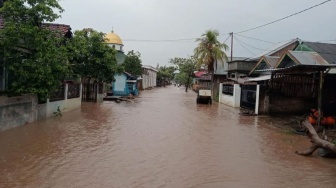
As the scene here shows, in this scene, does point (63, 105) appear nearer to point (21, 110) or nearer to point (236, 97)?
point (21, 110)

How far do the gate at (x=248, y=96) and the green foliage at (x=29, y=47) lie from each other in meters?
13.8

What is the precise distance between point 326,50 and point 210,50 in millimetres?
19753

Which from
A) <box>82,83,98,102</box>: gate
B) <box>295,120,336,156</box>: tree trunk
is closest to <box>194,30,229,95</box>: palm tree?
<box>82,83,98,102</box>: gate

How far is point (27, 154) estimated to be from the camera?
8.63 m

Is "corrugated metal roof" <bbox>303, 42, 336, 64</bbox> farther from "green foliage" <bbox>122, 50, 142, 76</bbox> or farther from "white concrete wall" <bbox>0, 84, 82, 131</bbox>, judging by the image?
"green foliage" <bbox>122, 50, 142, 76</bbox>

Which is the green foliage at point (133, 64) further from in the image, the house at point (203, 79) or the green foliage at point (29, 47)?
the green foliage at point (29, 47)

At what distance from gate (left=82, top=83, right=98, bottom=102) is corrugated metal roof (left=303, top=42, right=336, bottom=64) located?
17.1m

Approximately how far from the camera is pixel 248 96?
80.1 ft

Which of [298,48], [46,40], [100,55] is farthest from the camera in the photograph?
[100,55]

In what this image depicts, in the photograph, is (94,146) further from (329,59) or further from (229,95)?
(229,95)

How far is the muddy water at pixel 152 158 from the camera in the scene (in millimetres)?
6820

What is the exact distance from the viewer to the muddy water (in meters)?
6.82

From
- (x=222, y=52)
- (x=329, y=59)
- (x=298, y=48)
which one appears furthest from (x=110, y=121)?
(x=222, y=52)

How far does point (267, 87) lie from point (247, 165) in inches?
516
